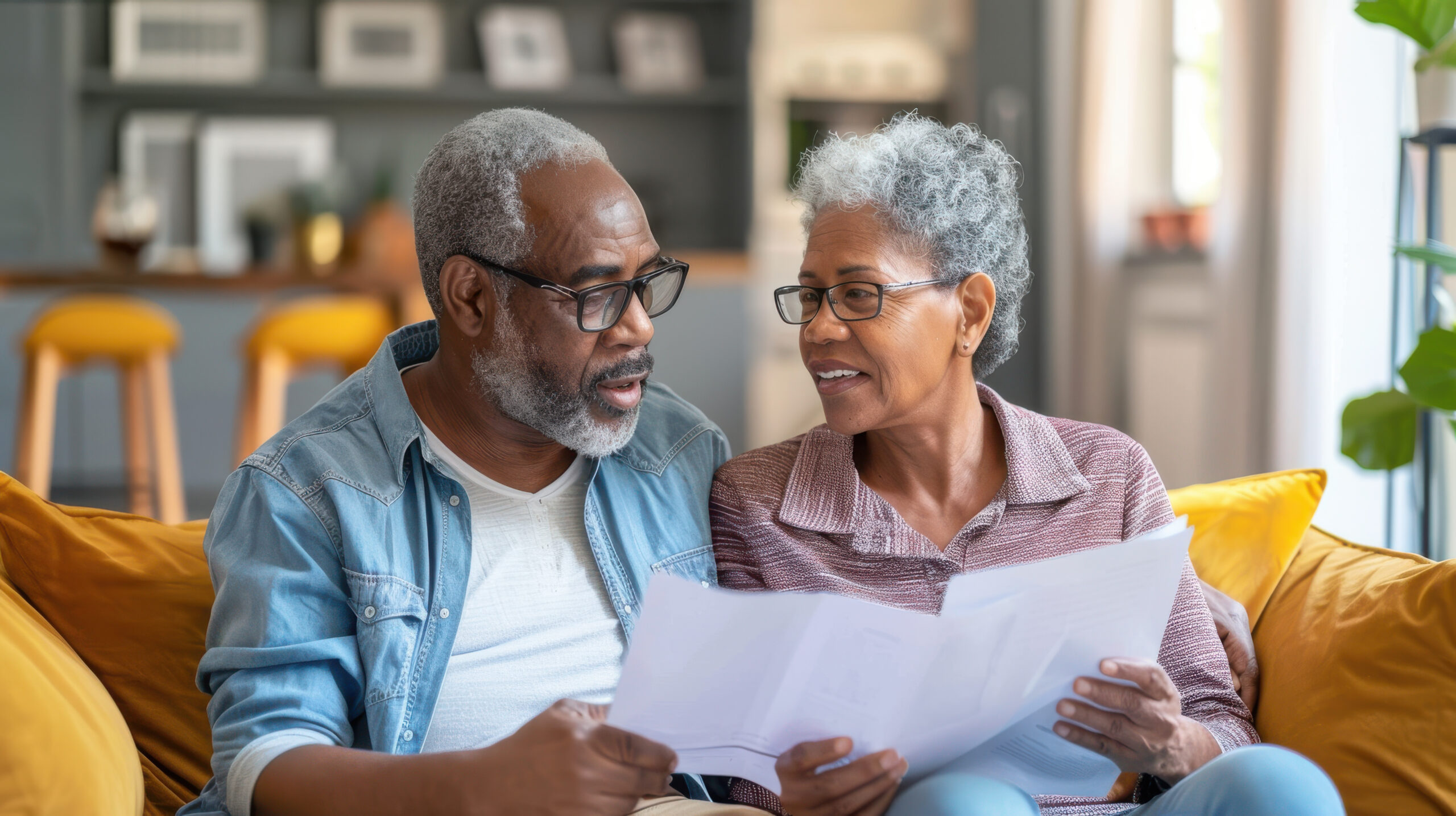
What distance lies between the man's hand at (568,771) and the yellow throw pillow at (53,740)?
1.18 feet

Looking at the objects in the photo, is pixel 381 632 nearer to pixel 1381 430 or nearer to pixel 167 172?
pixel 1381 430

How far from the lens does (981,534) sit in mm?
1432

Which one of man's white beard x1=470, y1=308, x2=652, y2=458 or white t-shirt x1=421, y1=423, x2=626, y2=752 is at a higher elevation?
man's white beard x1=470, y1=308, x2=652, y2=458

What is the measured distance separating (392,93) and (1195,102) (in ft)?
10.1

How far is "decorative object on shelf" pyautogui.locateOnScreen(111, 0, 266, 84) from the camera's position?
5148 mm

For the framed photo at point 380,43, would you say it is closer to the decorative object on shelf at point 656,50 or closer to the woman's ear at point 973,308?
the decorative object on shelf at point 656,50

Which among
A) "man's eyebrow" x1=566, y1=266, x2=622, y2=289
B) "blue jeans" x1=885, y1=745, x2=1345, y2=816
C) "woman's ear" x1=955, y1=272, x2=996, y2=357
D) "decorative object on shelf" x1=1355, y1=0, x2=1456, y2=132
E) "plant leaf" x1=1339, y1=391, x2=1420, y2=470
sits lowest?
"blue jeans" x1=885, y1=745, x2=1345, y2=816

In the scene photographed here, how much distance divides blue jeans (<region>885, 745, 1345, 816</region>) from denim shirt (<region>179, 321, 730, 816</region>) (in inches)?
16.4

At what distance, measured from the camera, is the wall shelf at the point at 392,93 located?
16.9 feet

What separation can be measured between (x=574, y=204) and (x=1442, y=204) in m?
1.99

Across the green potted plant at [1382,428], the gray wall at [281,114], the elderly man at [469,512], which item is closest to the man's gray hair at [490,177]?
the elderly man at [469,512]

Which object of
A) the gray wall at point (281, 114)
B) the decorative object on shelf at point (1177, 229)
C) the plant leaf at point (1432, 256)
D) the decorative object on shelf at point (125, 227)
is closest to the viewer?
the plant leaf at point (1432, 256)

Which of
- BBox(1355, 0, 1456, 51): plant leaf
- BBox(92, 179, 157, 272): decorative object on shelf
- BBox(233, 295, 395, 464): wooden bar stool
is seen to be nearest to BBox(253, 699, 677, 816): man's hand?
BBox(1355, 0, 1456, 51): plant leaf

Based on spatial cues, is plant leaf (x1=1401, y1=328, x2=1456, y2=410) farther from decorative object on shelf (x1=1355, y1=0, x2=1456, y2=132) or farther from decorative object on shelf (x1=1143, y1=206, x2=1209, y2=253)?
decorative object on shelf (x1=1143, y1=206, x2=1209, y2=253)
